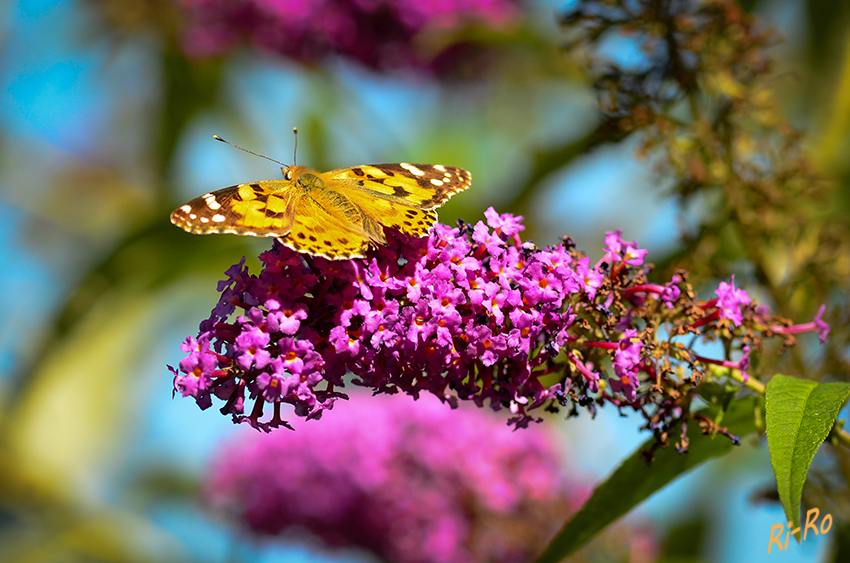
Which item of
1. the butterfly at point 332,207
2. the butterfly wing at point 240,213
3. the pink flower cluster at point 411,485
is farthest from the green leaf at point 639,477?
the pink flower cluster at point 411,485

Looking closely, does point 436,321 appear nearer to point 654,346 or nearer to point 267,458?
Result: point 654,346

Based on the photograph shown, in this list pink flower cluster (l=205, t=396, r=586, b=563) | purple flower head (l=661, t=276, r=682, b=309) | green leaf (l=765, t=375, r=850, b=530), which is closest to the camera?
green leaf (l=765, t=375, r=850, b=530)

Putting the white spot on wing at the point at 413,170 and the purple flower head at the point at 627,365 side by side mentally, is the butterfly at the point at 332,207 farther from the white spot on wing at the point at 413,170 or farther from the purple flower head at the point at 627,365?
the purple flower head at the point at 627,365

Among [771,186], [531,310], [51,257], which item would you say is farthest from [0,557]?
[771,186]

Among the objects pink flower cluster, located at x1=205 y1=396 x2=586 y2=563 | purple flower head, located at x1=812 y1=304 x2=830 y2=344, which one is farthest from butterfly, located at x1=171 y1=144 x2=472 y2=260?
pink flower cluster, located at x1=205 y1=396 x2=586 y2=563

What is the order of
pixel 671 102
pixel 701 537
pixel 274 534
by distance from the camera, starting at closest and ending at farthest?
pixel 671 102 < pixel 701 537 < pixel 274 534

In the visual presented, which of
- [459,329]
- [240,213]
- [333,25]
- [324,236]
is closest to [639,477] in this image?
[459,329]

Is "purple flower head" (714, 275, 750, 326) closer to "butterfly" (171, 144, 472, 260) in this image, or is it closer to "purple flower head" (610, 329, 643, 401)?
"purple flower head" (610, 329, 643, 401)
